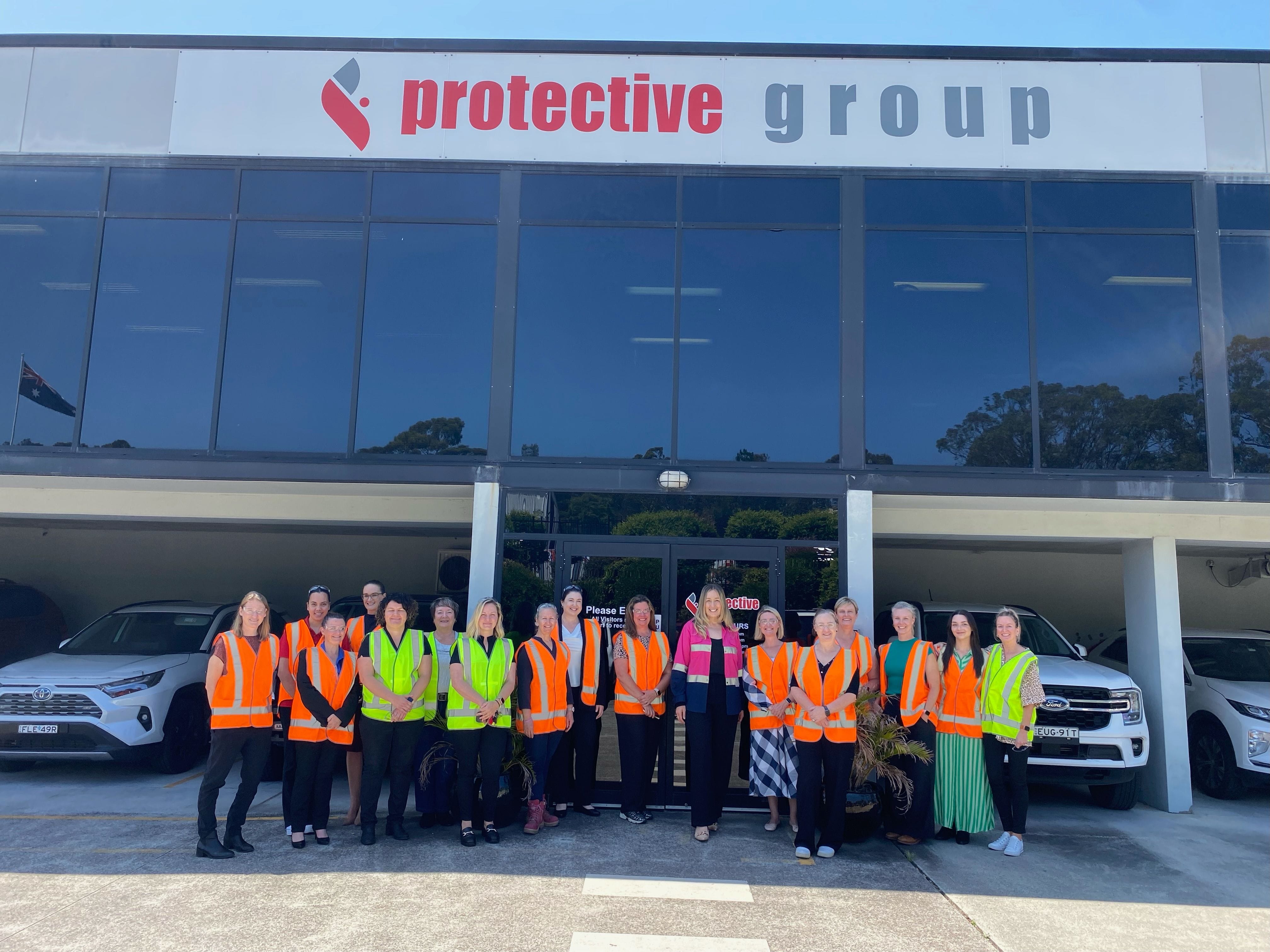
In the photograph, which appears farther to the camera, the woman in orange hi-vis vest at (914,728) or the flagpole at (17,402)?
the flagpole at (17,402)

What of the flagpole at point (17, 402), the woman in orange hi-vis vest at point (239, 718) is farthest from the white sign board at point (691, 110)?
the woman in orange hi-vis vest at point (239, 718)

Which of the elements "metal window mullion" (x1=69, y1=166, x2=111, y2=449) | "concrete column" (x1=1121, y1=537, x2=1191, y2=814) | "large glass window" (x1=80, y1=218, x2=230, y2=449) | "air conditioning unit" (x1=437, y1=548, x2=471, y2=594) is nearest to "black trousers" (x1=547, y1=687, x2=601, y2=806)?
"large glass window" (x1=80, y1=218, x2=230, y2=449)

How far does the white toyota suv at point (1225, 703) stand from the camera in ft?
27.0

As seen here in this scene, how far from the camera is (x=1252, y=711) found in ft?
27.2

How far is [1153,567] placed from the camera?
873cm

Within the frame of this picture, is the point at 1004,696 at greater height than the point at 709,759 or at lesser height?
greater

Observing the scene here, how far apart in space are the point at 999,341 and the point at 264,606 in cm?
686

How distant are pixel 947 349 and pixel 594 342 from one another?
11.1 ft

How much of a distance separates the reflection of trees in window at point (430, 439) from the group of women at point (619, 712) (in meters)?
1.82

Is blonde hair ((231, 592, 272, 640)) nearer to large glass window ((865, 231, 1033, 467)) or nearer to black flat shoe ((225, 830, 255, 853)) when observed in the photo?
black flat shoe ((225, 830, 255, 853))

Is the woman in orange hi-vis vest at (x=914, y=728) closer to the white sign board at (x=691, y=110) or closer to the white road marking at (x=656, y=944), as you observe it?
the white road marking at (x=656, y=944)

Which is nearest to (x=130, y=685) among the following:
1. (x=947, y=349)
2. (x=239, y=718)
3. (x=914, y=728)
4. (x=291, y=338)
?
(x=239, y=718)

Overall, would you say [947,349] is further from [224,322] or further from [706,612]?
[224,322]

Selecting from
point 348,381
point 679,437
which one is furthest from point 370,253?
point 679,437
